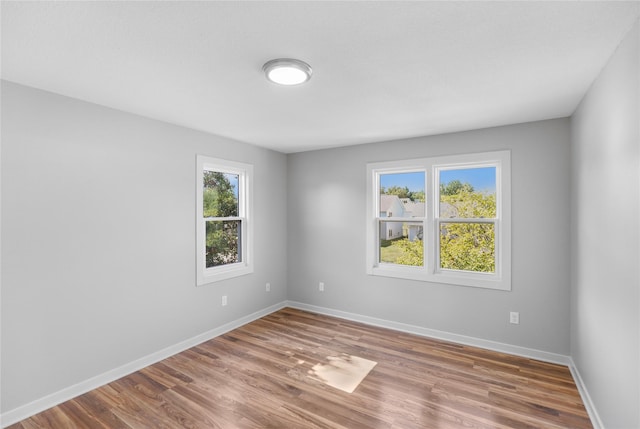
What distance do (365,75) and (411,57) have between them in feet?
1.14

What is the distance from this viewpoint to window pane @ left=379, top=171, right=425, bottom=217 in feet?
13.1

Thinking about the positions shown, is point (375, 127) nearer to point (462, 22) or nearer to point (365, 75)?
point (365, 75)

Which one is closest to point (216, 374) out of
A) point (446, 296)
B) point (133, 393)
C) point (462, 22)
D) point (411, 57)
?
point (133, 393)

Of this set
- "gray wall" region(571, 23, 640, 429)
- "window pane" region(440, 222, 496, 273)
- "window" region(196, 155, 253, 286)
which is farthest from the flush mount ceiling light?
"window pane" region(440, 222, 496, 273)

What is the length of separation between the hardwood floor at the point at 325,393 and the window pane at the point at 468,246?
917 millimetres

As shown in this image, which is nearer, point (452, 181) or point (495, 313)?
point (495, 313)

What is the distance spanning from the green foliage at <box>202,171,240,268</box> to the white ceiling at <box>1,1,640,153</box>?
1091 millimetres

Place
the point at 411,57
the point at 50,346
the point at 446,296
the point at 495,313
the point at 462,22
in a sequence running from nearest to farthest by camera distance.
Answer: the point at 462,22, the point at 411,57, the point at 50,346, the point at 495,313, the point at 446,296

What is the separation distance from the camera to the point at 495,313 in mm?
3420

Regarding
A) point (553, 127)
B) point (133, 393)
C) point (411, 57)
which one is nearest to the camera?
point (411, 57)

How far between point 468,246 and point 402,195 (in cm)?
102

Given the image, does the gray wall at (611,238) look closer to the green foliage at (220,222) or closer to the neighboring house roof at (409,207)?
the neighboring house roof at (409,207)

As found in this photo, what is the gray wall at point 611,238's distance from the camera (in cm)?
160

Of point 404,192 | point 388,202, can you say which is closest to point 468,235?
point 404,192
